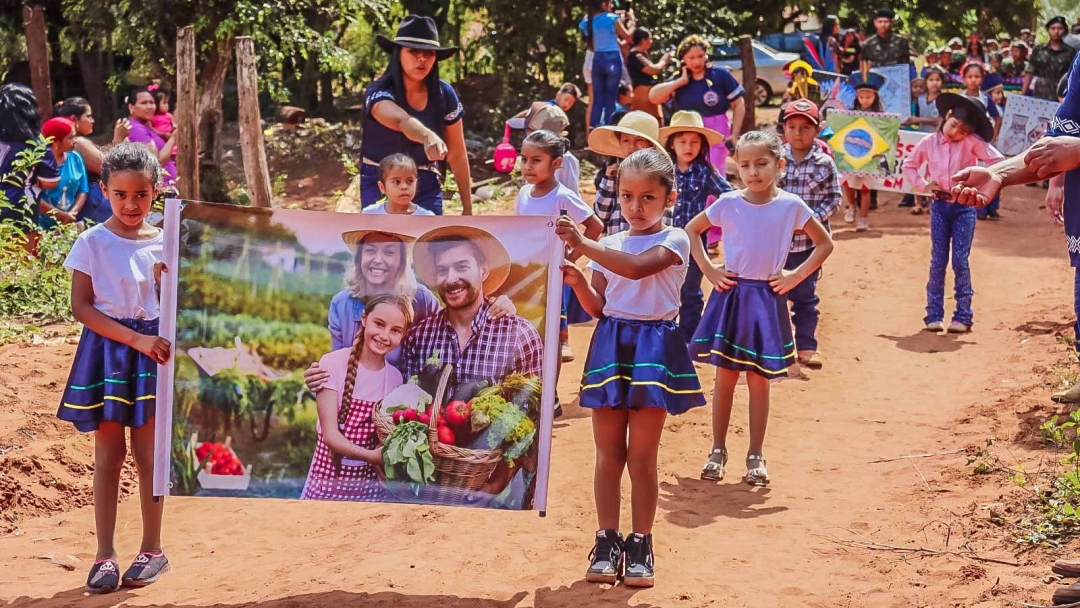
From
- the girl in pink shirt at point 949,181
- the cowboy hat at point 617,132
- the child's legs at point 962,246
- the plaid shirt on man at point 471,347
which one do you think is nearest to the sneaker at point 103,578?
the plaid shirt on man at point 471,347

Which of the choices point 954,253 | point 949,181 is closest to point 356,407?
point 949,181

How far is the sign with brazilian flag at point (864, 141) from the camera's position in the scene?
1393 cm

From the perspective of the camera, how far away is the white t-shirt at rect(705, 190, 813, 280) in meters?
6.23

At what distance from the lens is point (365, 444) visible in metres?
4.44

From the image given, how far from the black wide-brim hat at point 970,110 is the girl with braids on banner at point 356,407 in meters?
6.43

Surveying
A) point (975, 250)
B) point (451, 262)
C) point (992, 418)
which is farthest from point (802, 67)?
point (451, 262)

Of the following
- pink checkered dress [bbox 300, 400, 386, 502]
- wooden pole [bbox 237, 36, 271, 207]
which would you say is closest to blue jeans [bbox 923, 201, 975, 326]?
wooden pole [bbox 237, 36, 271, 207]

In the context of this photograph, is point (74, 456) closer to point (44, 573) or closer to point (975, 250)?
point (44, 573)

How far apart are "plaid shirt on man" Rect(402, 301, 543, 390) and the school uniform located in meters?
0.39

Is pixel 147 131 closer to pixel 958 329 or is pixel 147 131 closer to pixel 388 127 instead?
pixel 388 127

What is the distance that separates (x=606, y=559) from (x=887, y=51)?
504 inches

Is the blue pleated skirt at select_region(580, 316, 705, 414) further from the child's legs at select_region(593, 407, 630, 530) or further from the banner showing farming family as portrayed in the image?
the banner showing farming family

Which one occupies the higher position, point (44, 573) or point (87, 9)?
point (87, 9)

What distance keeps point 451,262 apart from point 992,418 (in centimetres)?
417
